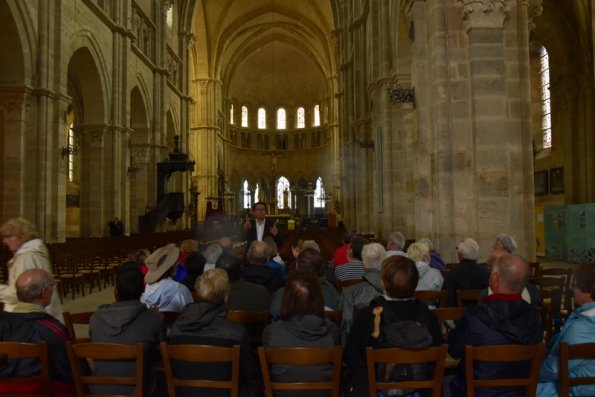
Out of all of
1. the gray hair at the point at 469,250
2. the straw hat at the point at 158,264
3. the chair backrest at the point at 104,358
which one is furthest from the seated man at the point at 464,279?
the chair backrest at the point at 104,358

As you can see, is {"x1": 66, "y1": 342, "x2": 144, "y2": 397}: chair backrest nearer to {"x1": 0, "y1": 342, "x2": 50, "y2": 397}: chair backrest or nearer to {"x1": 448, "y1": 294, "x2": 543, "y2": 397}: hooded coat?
{"x1": 0, "y1": 342, "x2": 50, "y2": 397}: chair backrest

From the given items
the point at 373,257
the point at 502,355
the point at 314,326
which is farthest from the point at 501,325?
the point at 373,257

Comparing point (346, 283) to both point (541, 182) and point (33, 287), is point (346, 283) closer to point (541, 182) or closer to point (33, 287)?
point (33, 287)

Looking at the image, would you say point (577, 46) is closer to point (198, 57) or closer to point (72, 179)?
point (72, 179)

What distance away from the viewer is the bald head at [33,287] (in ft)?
10.4

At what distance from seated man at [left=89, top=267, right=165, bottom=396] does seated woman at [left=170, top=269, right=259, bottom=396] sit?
0.19 meters

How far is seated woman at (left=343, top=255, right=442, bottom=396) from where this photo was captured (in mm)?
3014

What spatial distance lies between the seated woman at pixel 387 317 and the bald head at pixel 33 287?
6.32 ft

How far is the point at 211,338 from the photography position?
310 cm

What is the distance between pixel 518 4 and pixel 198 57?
38.9m

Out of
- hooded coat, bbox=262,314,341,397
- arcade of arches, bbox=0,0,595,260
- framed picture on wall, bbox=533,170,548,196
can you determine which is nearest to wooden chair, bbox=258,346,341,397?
hooded coat, bbox=262,314,341,397

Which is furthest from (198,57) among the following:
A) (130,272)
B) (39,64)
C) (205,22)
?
(130,272)

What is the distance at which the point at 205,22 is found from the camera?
142 feet

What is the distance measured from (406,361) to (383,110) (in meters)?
13.2
